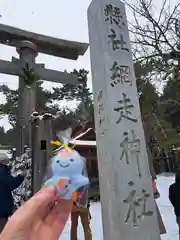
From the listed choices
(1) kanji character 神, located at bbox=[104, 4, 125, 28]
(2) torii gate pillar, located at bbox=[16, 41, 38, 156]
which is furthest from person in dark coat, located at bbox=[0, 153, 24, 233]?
(1) kanji character 神, located at bbox=[104, 4, 125, 28]

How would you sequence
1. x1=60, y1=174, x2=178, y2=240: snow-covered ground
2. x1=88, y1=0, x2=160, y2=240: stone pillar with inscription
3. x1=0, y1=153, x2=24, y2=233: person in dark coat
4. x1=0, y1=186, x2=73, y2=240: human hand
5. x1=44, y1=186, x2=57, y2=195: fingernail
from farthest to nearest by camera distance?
x1=60, y1=174, x2=178, y2=240: snow-covered ground
x1=0, y1=153, x2=24, y2=233: person in dark coat
x1=88, y1=0, x2=160, y2=240: stone pillar with inscription
x1=44, y1=186, x2=57, y2=195: fingernail
x1=0, y1=186, x2=73, y2=240: human hand

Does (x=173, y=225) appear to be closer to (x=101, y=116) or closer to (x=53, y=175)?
(x=101, y=116)

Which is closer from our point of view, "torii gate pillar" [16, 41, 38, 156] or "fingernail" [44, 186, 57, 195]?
"fingernail" [44, 186, 57, 195]

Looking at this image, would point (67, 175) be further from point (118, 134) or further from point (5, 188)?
point (5, 188)

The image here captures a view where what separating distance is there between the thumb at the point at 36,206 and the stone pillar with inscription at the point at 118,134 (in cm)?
175

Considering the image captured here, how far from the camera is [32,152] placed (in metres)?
3.12

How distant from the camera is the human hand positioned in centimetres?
76

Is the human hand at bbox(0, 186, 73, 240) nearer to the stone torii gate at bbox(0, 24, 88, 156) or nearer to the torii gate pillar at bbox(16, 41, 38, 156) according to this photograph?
the torii gate pillar at bbox(16, 41, 38, 156)

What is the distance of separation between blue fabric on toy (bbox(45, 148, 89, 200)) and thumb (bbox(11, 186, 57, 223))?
8 centimetres

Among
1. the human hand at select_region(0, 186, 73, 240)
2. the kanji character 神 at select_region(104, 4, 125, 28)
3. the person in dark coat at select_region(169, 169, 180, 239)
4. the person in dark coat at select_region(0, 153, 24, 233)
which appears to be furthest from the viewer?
the person in dark coat at select_region(169, 169, 180, 239)

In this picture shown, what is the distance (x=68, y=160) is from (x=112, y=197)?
160 centimetres

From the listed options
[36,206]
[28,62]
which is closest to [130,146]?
[36,206]

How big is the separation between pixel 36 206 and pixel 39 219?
0.07 m

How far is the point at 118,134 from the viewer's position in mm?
2773
